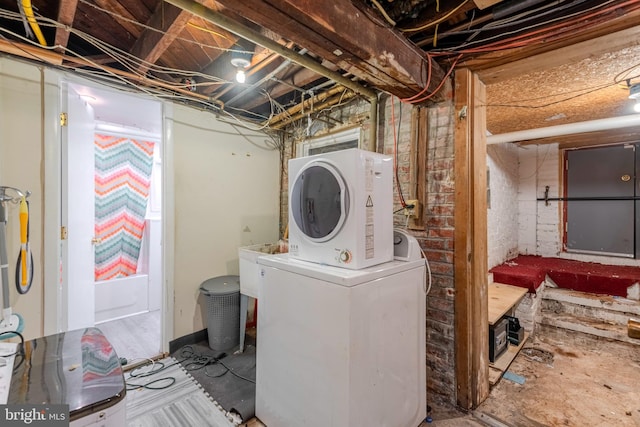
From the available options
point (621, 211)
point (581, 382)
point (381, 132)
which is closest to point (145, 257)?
point (381, 132)

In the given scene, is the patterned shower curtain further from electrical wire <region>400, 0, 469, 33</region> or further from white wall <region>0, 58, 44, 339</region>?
electrical wire <region>400, 0, 469, 33</region>

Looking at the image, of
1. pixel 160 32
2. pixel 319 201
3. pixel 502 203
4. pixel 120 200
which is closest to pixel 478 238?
pixel 319 201

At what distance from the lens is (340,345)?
129 cm

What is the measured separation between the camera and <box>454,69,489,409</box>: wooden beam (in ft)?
5.79

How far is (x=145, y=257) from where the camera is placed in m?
3.81

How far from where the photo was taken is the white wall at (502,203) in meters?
3.50

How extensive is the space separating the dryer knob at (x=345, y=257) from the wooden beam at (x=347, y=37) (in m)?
0.97

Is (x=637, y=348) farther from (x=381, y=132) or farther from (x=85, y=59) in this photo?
(x=85, y=59)

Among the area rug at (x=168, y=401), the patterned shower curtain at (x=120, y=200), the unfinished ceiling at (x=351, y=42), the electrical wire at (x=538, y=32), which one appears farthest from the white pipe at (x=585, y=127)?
the patterned shower curtain at (x=120, y=200)

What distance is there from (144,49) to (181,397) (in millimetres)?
2431

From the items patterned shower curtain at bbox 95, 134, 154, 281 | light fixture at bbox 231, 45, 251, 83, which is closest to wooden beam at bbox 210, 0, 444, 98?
light fixture at bbox 231, 45, 251, 83

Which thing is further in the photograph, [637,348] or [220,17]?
[637,348]
